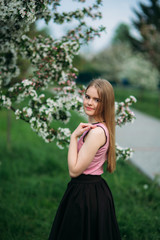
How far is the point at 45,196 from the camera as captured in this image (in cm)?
457

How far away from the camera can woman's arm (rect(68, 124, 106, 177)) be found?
6.49ft

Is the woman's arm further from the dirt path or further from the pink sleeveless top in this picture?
the dirt path

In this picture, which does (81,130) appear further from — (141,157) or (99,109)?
(141,157)

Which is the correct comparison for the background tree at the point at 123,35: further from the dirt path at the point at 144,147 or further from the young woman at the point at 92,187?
the young woman at the point at 92,187

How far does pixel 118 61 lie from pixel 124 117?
147 ft

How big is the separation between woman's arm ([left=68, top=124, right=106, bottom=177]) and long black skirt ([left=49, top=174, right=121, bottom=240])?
0.70 ft

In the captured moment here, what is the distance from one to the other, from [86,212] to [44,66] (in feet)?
6.18

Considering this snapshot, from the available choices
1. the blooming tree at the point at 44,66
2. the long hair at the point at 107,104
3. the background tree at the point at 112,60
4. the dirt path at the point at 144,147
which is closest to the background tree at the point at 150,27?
the dirt path at the point at 144,147

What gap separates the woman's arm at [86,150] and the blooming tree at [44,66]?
783mm

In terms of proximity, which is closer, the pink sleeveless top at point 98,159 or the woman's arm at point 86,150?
the woman's arm at point 86,150

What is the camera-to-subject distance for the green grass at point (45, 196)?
349 centimetres

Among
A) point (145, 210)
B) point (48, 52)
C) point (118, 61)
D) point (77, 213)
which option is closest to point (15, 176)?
point (145, 210)

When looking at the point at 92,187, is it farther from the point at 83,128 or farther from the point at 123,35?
the point at 123,35

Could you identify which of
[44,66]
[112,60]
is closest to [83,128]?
[44,66]
